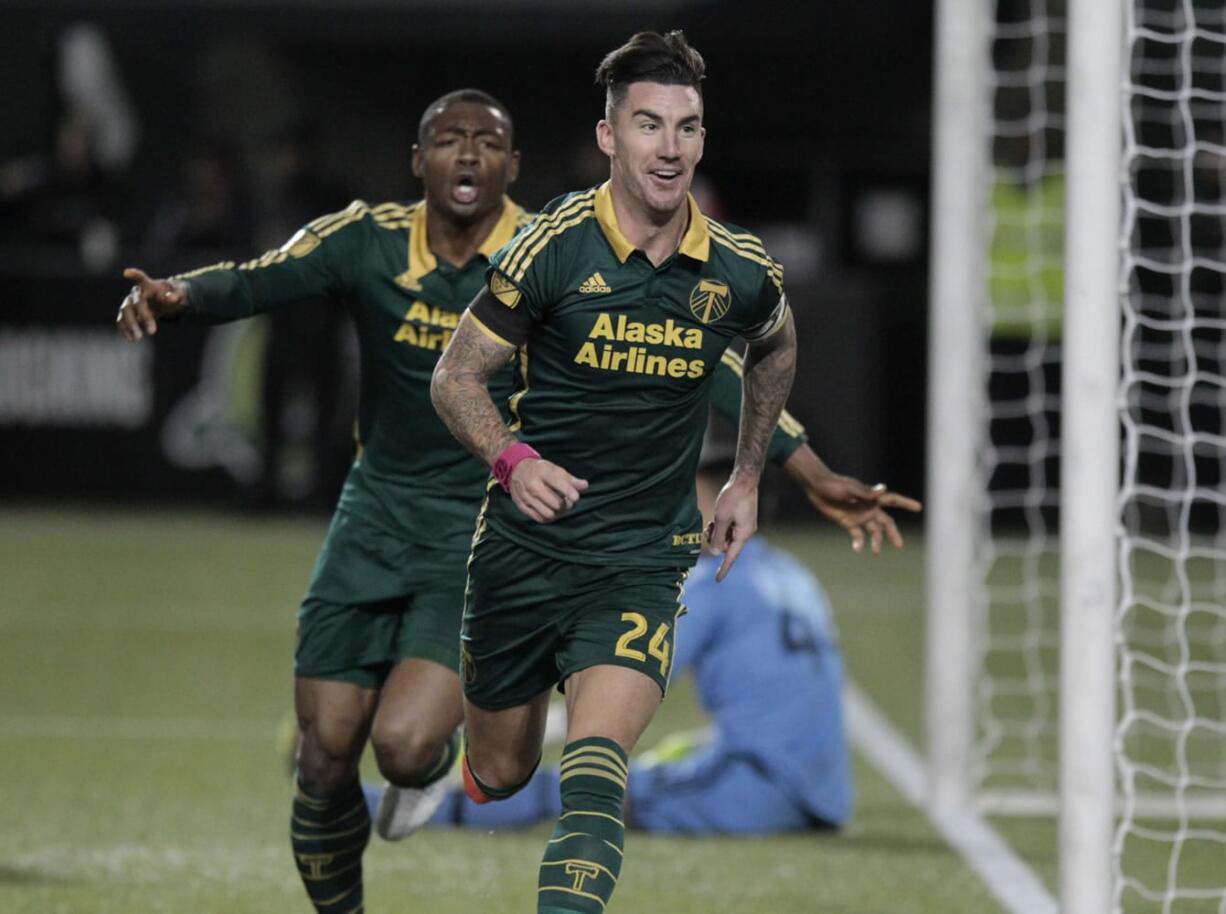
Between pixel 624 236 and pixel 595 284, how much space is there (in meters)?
0.12

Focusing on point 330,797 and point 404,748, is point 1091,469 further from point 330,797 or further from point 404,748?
point 330,797

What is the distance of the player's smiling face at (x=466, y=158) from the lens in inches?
211

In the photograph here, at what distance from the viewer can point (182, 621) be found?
11.5 meters

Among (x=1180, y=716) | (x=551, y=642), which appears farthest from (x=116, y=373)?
(x=551, y=642)

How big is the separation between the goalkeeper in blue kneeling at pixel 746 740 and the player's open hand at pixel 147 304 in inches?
87.2

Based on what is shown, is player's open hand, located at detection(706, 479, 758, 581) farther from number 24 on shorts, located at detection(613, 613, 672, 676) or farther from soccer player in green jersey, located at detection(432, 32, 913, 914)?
number 24 on shorts, located at detection(613, 613, 672, 676)

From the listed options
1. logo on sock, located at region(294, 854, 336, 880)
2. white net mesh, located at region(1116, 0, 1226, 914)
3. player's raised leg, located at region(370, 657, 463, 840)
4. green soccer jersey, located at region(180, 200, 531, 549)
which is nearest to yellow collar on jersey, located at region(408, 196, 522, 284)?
green soccer jersey, located at region(180, 200, 531, 549)

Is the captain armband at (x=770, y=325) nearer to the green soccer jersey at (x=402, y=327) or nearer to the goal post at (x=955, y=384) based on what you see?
the green soccer jersey at (x=402, y=327)

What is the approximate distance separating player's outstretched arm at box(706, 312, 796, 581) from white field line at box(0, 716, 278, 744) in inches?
161

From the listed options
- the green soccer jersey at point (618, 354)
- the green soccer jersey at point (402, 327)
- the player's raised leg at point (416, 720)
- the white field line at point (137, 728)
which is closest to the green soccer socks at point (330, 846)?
the player's raised leg at point (416, 720)

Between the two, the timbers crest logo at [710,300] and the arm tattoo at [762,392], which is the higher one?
the timbers crest logo at [710,300]

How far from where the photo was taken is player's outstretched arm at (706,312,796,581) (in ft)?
16.0

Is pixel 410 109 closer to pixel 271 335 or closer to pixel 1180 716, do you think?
pixel 271 335

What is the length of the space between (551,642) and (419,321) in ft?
3.32
